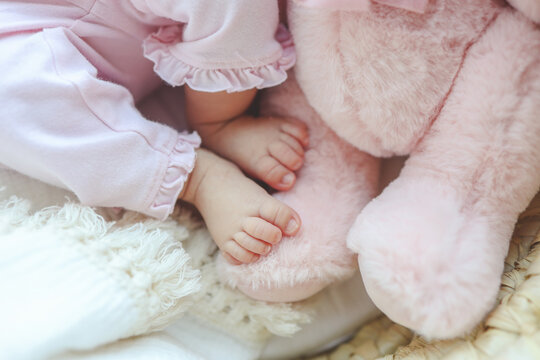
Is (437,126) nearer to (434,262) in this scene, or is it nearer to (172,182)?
(434,262)

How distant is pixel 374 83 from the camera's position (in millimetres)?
598

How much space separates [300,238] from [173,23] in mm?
366

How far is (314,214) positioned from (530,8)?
367mm

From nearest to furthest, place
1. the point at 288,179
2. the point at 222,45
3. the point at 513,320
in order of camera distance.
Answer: the point at 513,320 → the point at 222,45 → the point at 288,179

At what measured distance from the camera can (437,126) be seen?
1.99 ft

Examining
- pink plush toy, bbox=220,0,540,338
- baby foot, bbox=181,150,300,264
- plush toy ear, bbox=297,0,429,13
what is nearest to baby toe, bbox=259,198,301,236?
baby foot, bbox=181,150,300,264

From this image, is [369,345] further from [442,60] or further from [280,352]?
[442,60]

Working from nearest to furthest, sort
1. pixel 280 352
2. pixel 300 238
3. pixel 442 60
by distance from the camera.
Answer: pixel 442 60 → pixel 300 238 → pixel 280 352

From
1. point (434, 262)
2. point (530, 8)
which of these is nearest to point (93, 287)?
point (434, 262)

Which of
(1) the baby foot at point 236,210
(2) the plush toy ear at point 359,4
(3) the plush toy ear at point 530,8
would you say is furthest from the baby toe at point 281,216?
(3) the plush toy ear at point 530,8

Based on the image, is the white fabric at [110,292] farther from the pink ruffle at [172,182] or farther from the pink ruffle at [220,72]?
the pink ruffle at [220,72]

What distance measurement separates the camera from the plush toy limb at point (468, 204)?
0.53 m

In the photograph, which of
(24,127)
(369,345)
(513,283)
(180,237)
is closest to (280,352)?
(369,345)

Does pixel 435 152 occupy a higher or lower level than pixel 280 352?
higher
